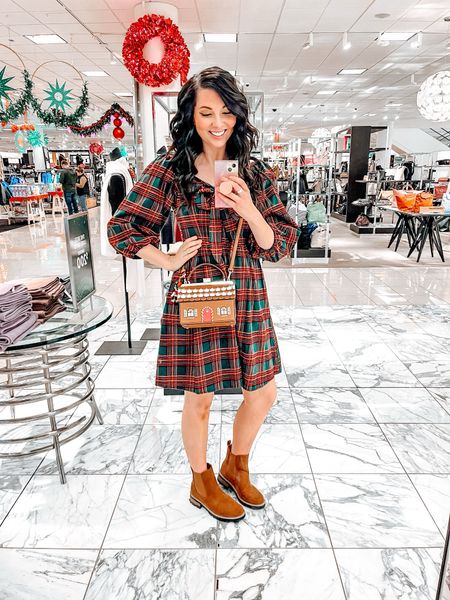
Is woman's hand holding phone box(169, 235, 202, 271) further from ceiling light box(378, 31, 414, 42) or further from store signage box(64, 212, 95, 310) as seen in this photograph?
ceiling light box(378, 31, 414, 42)

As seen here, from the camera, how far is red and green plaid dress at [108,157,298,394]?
5.03 feet

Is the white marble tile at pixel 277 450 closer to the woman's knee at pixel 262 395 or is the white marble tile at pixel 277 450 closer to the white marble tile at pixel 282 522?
the white marble tile at pixel 282 522

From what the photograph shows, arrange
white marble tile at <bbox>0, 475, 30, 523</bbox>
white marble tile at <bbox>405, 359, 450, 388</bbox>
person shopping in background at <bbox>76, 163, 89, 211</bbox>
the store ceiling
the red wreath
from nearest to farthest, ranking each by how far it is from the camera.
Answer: white marble tile at <bbox>0, 475, 30, 523</bbox>, white marble tile at <bbox>405, 359, 450, 388</bbox>, the red wreath, the store ceiling, person shopping in background at <bbox>76, 163, 89, 211</bbox>

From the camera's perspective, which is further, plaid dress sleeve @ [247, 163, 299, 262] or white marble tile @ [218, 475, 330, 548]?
white marble tile @ [218, 475, 330, 548]

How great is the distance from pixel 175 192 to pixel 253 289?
16.5 inches

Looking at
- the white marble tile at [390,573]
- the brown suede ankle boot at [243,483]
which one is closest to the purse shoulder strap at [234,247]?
the brown suede ankle boot at [243,483]

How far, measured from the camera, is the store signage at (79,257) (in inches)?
81.0

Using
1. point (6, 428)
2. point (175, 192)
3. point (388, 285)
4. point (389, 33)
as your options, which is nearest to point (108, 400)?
point (6, 428)

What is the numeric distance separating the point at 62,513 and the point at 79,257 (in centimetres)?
110

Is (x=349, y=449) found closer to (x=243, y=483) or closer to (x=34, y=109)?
(x=243, y=483)

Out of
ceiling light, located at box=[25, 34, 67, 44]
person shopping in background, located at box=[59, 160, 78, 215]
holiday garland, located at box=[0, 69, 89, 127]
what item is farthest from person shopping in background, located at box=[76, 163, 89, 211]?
holiday garland, located at box=[0, 69, 89, 127]

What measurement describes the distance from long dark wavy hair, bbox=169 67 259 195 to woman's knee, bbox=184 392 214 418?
740 mm

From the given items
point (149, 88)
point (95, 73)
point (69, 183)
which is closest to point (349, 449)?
point (149, 88)

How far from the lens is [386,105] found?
659 inches
